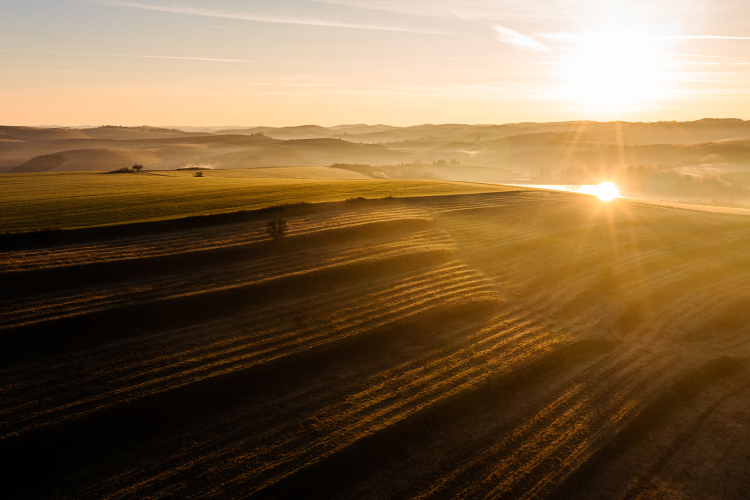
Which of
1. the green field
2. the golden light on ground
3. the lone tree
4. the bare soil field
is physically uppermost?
the green field

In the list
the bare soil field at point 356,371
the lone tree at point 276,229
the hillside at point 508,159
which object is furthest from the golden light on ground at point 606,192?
the lone tree at point 276,229

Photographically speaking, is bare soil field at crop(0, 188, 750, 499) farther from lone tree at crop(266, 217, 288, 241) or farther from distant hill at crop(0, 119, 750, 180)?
distant hill at crop(0, 119, 750, 180)

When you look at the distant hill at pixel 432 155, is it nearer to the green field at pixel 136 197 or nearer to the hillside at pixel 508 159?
the hillside at pixel 508 159

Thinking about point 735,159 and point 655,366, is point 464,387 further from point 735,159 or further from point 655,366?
point 735,159

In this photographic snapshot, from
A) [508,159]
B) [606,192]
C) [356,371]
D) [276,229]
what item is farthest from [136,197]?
[508,159]

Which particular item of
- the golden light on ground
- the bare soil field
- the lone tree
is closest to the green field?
the bare soil field

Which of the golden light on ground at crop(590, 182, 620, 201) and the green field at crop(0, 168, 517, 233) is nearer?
the green field at crop(0, 168, 517, 233)

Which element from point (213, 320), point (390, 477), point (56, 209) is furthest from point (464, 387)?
point (56, 209)
